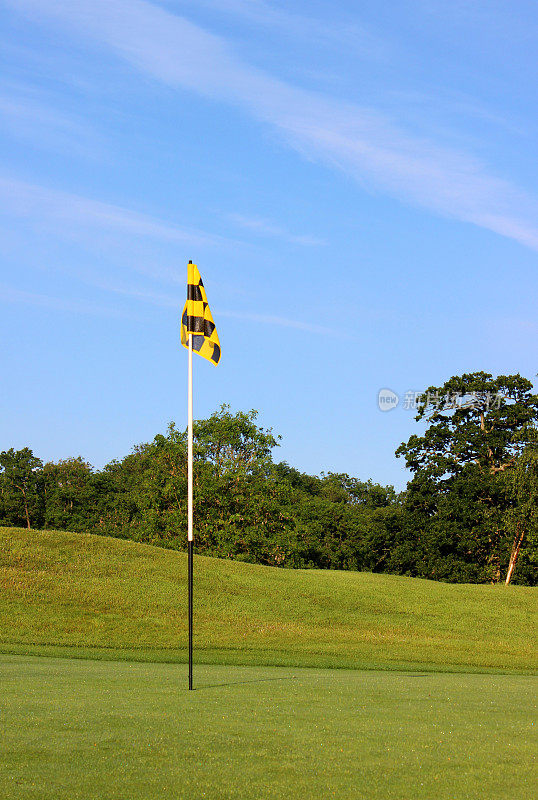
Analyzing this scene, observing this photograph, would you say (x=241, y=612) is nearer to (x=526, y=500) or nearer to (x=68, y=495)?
(x=526, y=500)

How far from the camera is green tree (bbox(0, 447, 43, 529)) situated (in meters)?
82.5

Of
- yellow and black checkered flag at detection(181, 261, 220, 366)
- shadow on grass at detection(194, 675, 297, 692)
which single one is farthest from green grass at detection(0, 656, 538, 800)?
yellow and black checkered flag at detection(181, 261, 220, 366)

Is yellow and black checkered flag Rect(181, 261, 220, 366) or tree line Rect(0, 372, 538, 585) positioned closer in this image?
yellow and black checkered flag Rect(181, 261, 220, 366)

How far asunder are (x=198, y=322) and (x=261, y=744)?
8.63 metres

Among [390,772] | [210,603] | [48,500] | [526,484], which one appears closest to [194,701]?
[390,772]

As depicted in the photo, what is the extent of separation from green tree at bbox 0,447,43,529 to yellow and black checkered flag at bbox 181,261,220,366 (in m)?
72.2

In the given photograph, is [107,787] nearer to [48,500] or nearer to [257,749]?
[257,749]

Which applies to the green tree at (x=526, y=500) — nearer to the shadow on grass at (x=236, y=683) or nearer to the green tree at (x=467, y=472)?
the green tree at (x=467, y=472)

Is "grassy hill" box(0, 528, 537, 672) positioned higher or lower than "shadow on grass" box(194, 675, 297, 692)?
lower

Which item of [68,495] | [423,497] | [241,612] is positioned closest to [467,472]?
[423,497]

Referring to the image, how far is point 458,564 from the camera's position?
5622 centimetres

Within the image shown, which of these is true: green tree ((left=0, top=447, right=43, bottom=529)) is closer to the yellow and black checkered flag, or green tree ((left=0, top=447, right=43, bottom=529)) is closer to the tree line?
the tree line

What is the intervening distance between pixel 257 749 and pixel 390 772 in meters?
1.45

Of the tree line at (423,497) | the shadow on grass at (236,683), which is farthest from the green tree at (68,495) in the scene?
the shadow on grass at (236,683)
